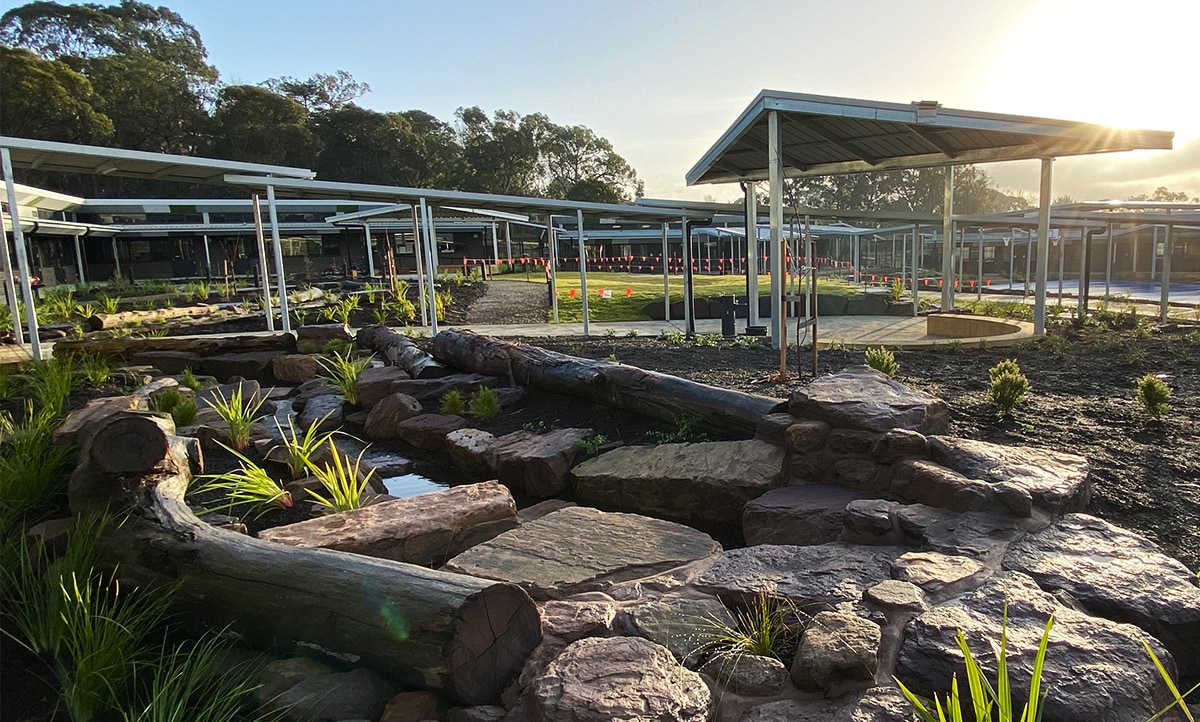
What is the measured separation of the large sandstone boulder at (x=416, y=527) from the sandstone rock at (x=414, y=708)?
1201mm

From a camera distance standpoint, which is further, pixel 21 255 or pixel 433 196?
pixel 433 196

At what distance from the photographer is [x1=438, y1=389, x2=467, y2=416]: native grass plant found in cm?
650

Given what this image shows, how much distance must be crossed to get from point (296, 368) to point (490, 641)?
7547 mm

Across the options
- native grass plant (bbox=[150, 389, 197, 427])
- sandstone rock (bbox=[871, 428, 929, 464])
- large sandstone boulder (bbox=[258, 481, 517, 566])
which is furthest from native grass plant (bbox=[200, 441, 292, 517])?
sandstone rock (bbox=[871, 428, 929, 464])

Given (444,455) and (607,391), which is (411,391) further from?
(607,391)

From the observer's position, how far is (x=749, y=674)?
225cm

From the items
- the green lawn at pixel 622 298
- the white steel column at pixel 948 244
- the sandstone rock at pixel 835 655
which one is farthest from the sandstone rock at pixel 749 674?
the green lawn at pixel 622 298

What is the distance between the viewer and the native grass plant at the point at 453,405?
21.3 ft

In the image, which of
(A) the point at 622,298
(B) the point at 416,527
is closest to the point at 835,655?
(B) the point at 416,527

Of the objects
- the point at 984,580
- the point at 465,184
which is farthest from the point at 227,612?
the point at 465,184

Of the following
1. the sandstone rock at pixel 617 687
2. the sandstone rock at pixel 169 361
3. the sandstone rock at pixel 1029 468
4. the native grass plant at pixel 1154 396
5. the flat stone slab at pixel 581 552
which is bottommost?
the flat stone slab at pixel 581 552

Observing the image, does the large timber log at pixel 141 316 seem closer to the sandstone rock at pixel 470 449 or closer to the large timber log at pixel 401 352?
the large timber log at pixel 401 352

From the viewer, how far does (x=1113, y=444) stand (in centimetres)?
425

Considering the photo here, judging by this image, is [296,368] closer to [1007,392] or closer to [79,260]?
[1007,392]
